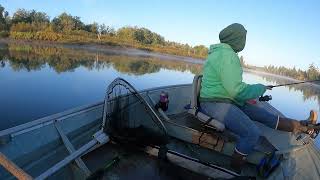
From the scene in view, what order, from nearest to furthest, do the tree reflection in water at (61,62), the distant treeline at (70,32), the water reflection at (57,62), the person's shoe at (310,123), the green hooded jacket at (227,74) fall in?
the green hooded jacket at (227,74) < the person's shoe at (310,123) < the water reflection at (57,62) < the tree reflection in water at (61,62) < the distant treeline at (70,32)

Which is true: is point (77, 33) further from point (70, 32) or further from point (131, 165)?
point (131, 165)

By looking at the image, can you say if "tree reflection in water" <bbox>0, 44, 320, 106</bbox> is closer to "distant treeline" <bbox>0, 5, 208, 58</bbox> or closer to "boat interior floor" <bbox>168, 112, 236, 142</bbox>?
"boat interior floor" <bbox>168, 112, 236, 142</bbox>

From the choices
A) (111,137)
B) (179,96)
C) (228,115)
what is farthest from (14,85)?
(228,115)

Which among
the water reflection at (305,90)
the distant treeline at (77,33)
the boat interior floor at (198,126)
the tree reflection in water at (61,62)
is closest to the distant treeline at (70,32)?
the distant treeline at (77,33)

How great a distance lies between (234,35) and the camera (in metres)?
4.20

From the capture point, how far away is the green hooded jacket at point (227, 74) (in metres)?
4.00

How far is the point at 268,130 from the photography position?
5.36 m

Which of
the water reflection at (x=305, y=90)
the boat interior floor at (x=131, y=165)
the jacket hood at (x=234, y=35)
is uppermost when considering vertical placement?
the jacket hood at (x=234, y=35)

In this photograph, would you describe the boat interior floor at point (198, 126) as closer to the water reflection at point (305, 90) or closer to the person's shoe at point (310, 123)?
the person's shoe at point (310, 123)

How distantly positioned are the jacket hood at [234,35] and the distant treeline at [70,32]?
1607 inches

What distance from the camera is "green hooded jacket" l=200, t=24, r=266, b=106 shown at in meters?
4.00

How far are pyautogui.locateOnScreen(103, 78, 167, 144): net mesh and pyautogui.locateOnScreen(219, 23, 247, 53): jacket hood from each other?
60.7 inches

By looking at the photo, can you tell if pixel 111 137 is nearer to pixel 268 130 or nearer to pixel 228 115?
pixel 228 115

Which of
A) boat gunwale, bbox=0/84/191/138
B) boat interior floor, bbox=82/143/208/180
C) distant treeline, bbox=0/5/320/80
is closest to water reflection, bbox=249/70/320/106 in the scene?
distant treeline, bbox=0/5/320/80
